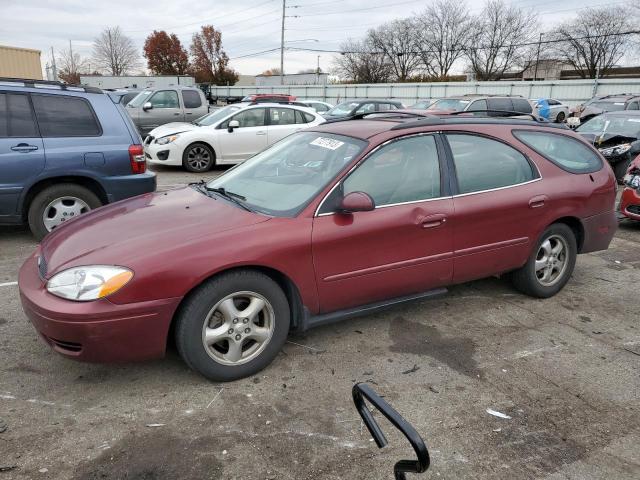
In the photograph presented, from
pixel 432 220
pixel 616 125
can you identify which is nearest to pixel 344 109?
pixel 616 125

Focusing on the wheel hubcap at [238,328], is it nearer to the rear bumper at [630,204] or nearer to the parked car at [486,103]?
the rear bumper at [630,204]

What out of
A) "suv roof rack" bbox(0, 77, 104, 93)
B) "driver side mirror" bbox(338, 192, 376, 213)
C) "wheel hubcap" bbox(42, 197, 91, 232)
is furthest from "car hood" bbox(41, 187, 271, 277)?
"suv roof rack" bbox(0, 77, 104, 93)

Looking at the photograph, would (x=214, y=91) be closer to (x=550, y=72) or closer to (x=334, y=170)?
(x=550, y=72)

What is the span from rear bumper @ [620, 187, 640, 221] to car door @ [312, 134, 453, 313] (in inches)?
185

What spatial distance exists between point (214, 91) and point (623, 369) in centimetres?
5616

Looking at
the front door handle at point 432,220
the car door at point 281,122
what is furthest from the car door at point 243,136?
the front door handle at point 432,220

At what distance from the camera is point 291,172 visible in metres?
3.95

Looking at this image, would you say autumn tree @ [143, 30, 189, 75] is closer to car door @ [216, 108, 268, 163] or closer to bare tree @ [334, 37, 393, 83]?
bare tree @ [334, 37, 393, 83]

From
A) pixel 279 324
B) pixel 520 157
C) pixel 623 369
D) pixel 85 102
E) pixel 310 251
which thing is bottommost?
pixel 623 369

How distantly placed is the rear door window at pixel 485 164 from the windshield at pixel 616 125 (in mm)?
8214

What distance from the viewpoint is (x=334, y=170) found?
3566 mm

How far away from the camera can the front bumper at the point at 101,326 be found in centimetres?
276

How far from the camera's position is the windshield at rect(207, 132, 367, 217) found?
3498 millimetres

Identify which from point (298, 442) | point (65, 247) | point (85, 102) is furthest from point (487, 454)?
point (85, 102)
